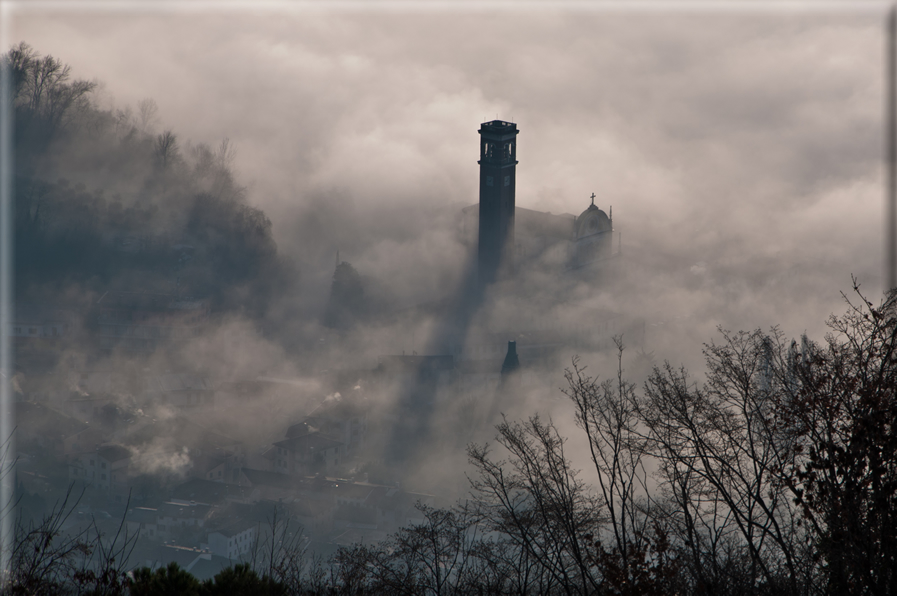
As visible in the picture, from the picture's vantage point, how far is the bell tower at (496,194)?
43.6 metres

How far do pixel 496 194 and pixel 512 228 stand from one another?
267 cm

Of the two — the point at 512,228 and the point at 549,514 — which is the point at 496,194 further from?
the point at 549,514

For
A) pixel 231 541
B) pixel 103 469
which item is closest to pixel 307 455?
pixel 231 541

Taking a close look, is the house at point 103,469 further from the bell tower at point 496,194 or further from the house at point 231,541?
the bell tower at point 496,194

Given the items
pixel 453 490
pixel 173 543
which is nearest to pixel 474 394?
pixel 453 490

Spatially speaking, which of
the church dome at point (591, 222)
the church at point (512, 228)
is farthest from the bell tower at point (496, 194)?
the church dome at point (591, 222)

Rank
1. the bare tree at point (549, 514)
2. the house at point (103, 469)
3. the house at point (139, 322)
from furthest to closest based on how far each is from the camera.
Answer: the house at point (139, 322), the house at point (103, 469), the bare tree at point (549, 514)

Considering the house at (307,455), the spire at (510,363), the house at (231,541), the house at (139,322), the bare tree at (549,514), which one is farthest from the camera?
the house at (139,322)

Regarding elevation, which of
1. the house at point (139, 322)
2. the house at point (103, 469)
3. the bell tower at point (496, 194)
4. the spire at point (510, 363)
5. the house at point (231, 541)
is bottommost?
the house at point (231, 541)

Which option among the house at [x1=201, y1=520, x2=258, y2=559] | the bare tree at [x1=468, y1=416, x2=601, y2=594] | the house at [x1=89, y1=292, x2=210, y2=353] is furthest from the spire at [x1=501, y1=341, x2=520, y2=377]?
the bare tree at [x1=468, y1=416, x2=601, y2=594]

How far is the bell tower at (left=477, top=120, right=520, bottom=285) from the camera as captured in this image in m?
43.6

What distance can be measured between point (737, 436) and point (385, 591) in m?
5.41

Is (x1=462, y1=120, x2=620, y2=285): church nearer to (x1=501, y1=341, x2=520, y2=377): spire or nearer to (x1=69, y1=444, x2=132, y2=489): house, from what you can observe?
(x1=501, y1=341, x2=520, y2=377): spire

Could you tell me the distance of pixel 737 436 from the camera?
31.4ft
